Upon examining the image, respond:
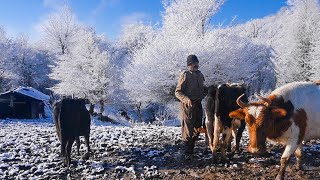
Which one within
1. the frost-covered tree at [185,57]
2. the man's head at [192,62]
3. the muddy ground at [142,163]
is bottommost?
the muddy ground at [142,163]

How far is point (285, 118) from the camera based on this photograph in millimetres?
5809

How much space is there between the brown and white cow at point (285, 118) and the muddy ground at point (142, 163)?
741mm

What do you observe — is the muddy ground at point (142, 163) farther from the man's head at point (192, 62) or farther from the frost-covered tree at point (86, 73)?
the frost-covered tree at point (86, 73)

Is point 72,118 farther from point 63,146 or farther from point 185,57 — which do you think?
point 185,57

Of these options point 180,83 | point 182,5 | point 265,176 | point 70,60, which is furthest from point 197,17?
point 265,176

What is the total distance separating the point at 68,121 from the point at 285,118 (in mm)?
4912

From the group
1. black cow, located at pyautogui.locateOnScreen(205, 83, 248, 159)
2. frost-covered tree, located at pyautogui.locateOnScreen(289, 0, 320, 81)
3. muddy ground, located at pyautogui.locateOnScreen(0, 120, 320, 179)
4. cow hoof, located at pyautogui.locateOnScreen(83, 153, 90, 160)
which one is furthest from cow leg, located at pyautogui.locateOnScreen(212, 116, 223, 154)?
frost-covered tree, located at pyautogui.locateOnScreen(289, 0, 320, 81)

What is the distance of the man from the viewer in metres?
8.29

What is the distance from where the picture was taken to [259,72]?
5381cm

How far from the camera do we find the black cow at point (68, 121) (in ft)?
26.9

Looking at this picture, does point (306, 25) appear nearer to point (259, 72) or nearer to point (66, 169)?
point (259, 72)

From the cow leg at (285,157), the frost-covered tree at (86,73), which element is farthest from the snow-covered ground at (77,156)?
the frost-covered tree at (86,73)

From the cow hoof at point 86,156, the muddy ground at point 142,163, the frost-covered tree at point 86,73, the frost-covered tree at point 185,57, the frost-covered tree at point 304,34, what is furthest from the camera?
the frost-covered tree at point 86,73

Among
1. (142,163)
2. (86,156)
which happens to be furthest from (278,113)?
(86,156)
